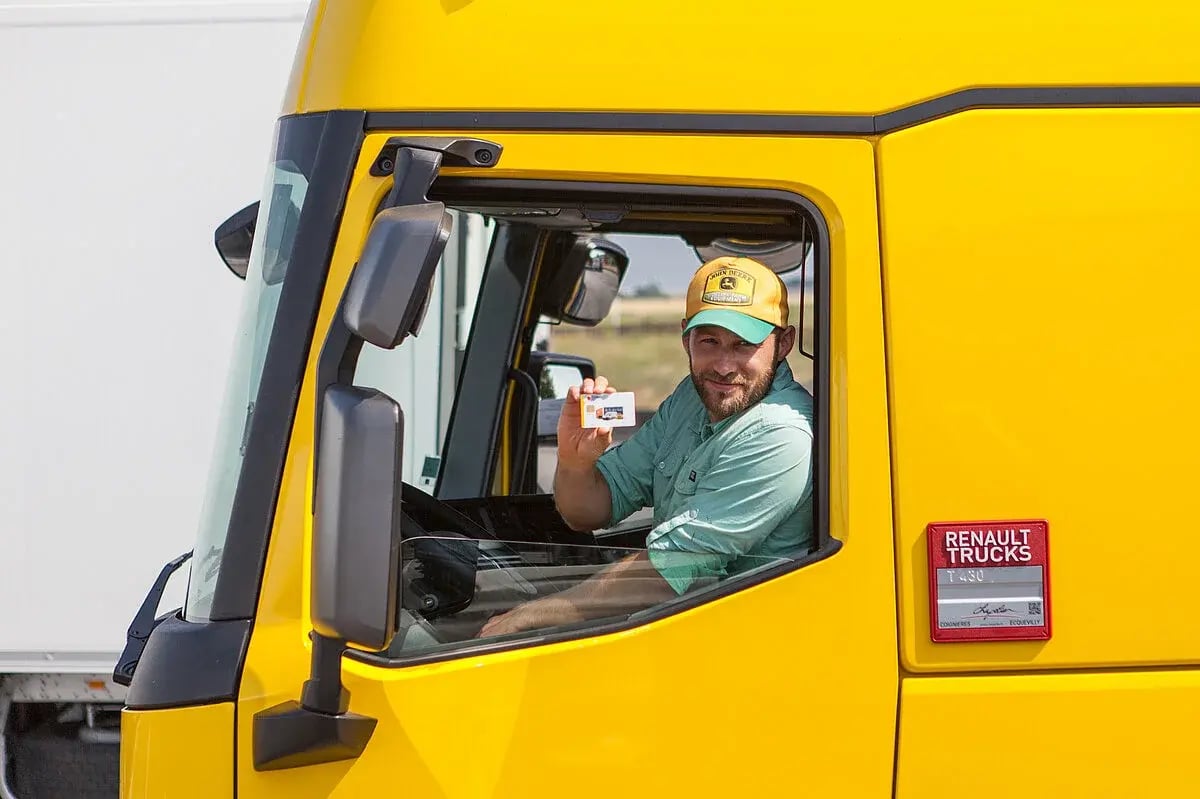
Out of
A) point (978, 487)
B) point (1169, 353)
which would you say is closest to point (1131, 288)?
point (1169, 353)

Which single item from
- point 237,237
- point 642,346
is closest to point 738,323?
point 237,237

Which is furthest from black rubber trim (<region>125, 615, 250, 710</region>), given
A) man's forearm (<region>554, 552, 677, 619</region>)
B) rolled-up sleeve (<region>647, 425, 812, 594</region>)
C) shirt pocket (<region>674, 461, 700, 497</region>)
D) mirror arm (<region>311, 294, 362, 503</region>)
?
shirt pocket (<region>674, 461, 700, 497</region>)

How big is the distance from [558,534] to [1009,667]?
1.31 meters

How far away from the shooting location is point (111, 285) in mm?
4180

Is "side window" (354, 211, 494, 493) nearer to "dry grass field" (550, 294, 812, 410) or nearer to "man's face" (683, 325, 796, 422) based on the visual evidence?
"dry grass field" (550, 294, 812, 410)

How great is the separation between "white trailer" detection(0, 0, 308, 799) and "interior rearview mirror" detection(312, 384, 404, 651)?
2.76 meters

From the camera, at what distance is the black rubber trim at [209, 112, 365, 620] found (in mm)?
1831

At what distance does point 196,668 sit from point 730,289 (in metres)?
1.10

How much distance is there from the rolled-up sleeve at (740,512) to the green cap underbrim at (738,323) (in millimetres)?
188

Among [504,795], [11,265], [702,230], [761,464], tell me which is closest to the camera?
[504,795]

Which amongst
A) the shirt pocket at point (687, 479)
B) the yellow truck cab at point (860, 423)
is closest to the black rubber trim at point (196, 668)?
the yellow truck cab at point (860, 423)

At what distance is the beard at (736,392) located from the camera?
7.07 feet

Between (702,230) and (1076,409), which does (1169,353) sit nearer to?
(1076,409)

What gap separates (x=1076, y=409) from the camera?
1804 millimetres
